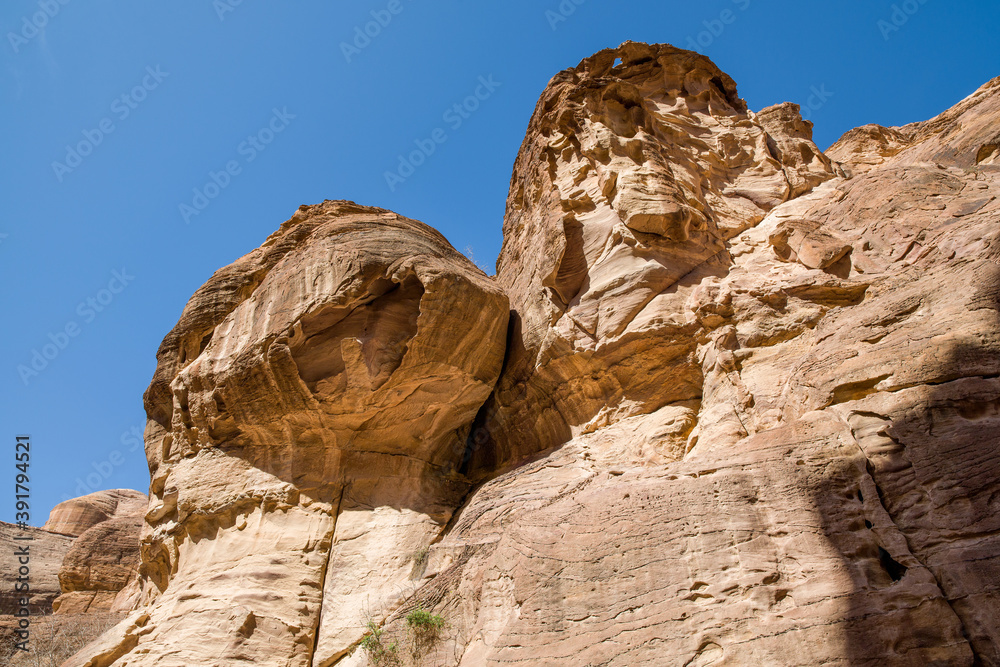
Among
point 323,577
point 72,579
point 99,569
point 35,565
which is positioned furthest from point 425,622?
point 35,565

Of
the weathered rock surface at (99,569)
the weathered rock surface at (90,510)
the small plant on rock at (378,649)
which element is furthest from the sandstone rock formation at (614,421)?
the weathered rock surface at (90,510)

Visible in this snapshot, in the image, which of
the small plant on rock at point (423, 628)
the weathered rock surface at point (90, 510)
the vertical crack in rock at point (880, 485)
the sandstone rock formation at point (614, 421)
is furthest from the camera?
the weathered rock surface at point (90, 510)

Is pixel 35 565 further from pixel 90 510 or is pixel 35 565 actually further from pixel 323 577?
pixel 323 577

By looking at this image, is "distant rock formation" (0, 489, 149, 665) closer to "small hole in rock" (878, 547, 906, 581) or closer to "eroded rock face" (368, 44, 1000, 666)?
"eroded rock face" (368, 44, 1000, 666)

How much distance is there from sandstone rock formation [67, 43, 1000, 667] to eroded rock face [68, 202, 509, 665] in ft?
0.15

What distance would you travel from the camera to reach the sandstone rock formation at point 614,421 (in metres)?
5.62

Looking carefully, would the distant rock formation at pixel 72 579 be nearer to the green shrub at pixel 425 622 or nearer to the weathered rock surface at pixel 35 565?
the weathered rock surface at pixel 35 565

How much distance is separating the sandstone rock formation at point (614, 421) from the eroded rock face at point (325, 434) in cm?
5

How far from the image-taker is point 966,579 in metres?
4.96

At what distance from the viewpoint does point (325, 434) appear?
10.4m

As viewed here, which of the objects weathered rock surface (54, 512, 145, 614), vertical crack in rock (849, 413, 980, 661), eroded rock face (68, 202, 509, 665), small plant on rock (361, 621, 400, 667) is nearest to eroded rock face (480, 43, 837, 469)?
eroded rock face (68, 202, 509, 665)

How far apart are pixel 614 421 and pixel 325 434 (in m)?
4.51

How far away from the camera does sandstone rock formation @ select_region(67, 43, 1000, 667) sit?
5.62m

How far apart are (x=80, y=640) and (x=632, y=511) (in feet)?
39.4
